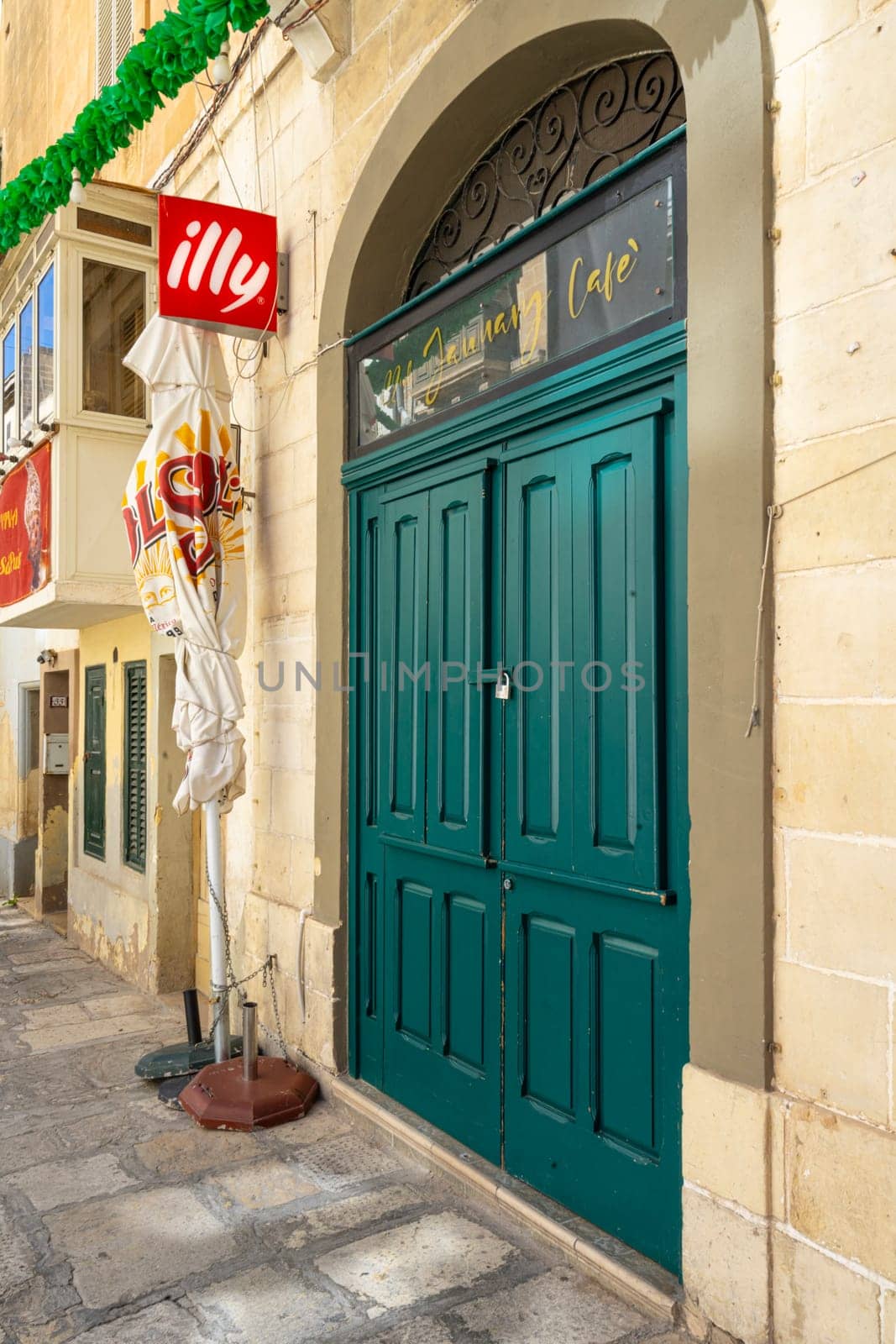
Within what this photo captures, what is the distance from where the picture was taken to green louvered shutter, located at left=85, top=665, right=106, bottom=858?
26.9 ft

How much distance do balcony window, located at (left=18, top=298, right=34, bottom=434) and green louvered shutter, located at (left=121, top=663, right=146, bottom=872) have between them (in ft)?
6.05

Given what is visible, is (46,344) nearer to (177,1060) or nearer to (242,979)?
(242,979)

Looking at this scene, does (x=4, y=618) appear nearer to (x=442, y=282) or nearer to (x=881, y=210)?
(x=442, y=282)

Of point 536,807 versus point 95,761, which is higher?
point 536,807

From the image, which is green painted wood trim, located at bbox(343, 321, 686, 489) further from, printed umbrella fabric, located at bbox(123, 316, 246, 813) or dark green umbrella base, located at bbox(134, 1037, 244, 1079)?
dark green umbrella base, located at bbox(134, 1037, 244, 1079)

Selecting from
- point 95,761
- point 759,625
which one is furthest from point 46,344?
point 759,625

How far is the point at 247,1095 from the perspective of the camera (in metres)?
4.52

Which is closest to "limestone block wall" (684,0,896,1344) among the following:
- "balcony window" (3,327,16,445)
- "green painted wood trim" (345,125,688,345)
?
"green painted wood trim" (345,125,688,345)

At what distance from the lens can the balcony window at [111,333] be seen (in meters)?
6.50

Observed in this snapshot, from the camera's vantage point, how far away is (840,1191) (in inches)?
95.5

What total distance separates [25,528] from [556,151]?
14.7 feet

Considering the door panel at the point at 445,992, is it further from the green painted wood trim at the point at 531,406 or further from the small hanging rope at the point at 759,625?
the green painted wood trim at the point at 531,406

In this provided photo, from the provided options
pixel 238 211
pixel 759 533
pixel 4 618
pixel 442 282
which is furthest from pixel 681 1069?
pixel 4 618

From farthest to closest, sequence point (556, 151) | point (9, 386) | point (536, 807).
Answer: point (9, 386) < point (556, 151) < point (536, 807)
